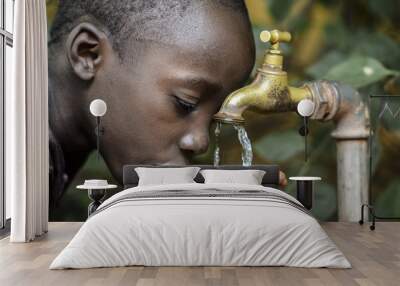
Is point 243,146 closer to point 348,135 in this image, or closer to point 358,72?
point 348,135

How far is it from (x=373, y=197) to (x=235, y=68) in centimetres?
264

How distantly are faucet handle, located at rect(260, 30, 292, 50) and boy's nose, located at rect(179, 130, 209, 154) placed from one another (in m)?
1.52

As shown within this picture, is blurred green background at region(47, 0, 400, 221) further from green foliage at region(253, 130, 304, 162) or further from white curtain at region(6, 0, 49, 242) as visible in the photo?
white curtain at region(6, 0, 49, 242)

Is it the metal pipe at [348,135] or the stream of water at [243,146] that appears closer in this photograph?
the metal pipe at [348,135]

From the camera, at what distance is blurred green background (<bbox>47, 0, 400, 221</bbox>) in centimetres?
884

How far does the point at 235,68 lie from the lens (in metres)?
8.76

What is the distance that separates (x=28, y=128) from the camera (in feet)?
22.8

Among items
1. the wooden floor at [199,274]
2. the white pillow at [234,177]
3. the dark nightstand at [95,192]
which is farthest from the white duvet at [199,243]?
the dark nightstand at [95,192]

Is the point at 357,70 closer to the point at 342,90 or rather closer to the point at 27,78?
the point at 342,90

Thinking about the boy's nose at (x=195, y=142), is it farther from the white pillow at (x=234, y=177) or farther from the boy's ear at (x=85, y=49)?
the boy's ear at (x=85, y=49)

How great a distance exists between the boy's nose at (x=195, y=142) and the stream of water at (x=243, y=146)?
0.49 feet

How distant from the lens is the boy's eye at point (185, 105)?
28.2 ft

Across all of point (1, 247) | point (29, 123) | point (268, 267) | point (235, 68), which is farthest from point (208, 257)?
point (235, 68)

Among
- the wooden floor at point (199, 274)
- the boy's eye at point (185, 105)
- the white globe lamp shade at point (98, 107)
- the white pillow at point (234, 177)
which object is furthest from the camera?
the boy's eye at point (185, 105)
